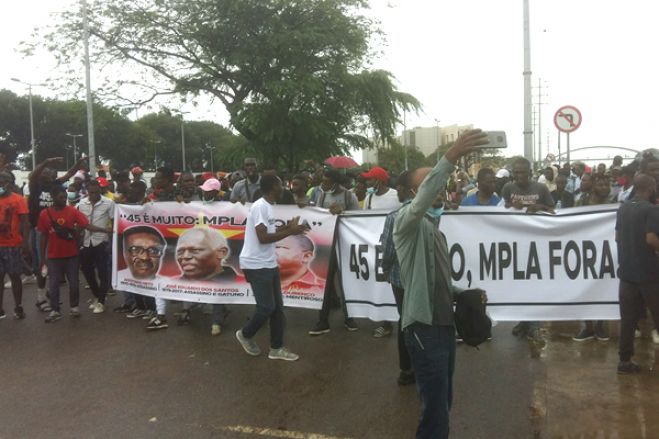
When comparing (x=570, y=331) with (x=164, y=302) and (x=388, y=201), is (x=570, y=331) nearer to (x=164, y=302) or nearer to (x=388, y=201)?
(x=388, y=201)

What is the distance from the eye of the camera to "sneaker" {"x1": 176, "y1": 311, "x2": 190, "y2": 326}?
709 centimetres

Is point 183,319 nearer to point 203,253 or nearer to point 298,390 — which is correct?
point 203,253

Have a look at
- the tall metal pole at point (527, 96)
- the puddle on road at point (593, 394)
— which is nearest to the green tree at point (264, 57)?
the tall metal pole at point (527, 96)

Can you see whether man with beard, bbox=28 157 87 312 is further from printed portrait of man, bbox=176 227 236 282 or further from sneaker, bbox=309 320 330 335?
sneaker, bbox=309 320 330 335

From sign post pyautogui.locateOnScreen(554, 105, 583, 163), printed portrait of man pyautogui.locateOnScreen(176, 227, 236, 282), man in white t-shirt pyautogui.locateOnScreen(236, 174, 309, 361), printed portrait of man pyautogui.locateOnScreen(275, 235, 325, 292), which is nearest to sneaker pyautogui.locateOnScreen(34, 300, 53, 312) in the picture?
printed portrait of man pyautogui.locateOnScreen(176, 227, 236, 282)

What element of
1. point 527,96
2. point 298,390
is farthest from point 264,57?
point 298,390

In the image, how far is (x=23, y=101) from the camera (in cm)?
7062

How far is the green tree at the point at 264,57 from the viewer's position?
71.5 feet

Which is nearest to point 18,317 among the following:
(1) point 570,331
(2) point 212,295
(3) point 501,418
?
(2) point 212,295

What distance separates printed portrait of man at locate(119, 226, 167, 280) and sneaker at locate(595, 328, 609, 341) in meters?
5.10

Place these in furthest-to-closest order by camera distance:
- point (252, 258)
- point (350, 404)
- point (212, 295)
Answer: point (212, 295) < point (252, 258) < point (350, 404)

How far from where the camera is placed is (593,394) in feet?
15.0

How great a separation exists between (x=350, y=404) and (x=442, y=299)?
1699mm

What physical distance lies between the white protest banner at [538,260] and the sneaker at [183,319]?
8.64 feet
